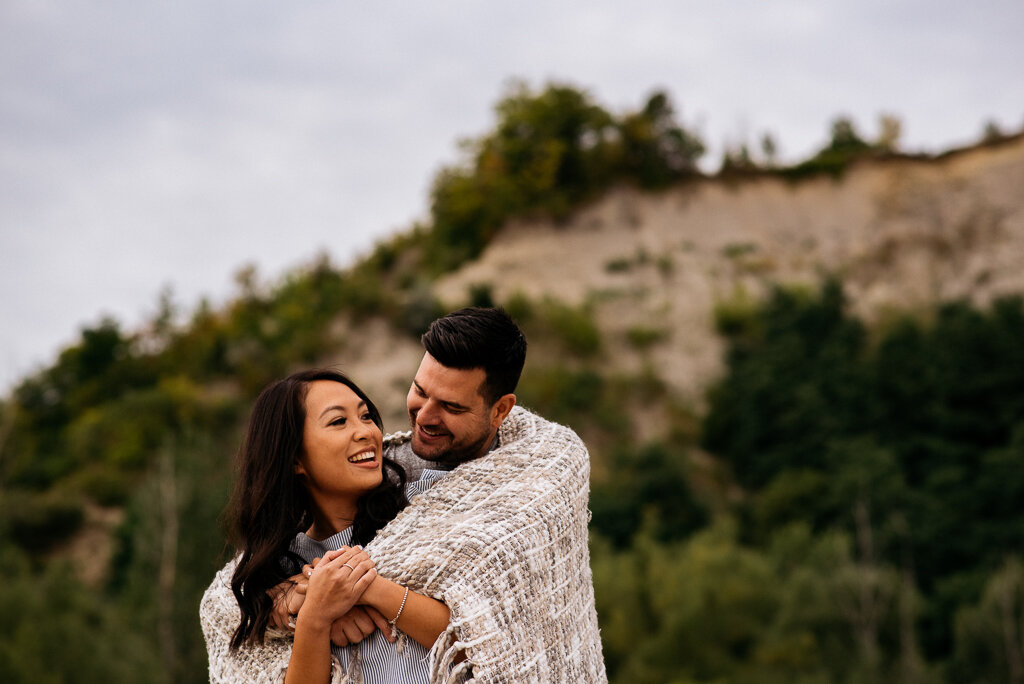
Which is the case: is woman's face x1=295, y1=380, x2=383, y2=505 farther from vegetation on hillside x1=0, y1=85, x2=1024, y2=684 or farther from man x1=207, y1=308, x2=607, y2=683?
vegetation on hillside x1=0, y1=85, x2=1024, y2=684

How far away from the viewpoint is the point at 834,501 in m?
25.1

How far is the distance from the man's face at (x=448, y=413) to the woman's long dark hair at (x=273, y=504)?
0.53 feet

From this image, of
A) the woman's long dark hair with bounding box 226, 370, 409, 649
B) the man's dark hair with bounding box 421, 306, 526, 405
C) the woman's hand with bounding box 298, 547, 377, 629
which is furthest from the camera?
the man's dark hair with bounding box 421, 306, 526, 405

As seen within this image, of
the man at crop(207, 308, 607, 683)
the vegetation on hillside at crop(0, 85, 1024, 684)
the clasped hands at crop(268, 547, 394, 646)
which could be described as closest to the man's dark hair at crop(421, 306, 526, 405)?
the man at crop(207, 308, 607, 683)

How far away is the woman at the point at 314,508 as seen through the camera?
2221mm

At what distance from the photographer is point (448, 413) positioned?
2.63 metres

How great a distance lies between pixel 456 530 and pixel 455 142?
31.8 metres

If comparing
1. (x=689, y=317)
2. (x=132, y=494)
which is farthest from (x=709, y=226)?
(x=132, y=494)

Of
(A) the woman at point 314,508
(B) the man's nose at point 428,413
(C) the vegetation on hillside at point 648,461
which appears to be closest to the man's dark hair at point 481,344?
(B) the man's nose at point 428,413

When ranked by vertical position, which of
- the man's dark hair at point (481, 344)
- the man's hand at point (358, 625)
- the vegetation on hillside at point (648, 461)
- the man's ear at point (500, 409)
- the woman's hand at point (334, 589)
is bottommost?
the vegetation on hillside at point (648, 461)

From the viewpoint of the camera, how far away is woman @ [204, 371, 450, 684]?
2221mm

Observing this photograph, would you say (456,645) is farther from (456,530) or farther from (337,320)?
(337,320)

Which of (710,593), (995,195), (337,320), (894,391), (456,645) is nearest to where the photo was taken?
(456,645)

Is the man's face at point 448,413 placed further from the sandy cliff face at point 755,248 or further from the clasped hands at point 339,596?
the sandy cliff face at point 755,248
